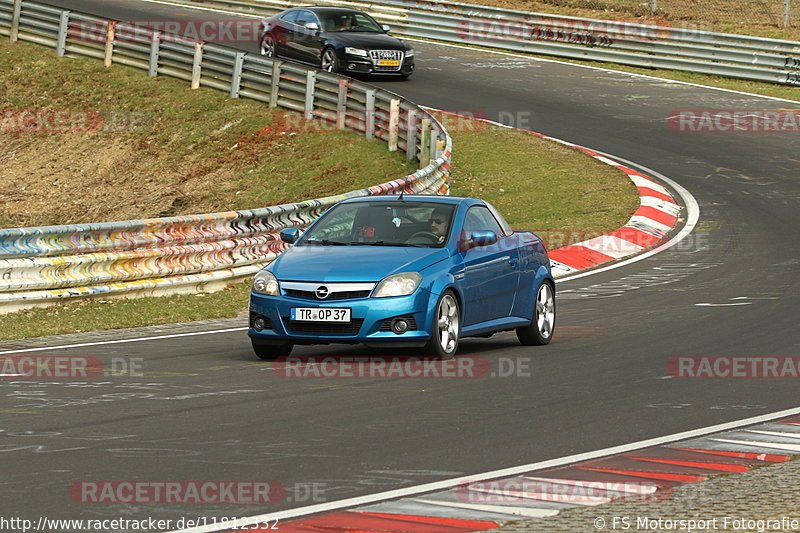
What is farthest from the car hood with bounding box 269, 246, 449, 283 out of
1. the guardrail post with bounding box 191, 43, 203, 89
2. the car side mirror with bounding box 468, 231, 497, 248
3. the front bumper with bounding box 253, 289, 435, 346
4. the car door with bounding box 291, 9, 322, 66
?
A: the guardrail post with bounding box 191, 43, 203, 89

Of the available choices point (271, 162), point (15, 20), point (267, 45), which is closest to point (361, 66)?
point (267, 45)

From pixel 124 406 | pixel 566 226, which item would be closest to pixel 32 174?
pixel 566 226

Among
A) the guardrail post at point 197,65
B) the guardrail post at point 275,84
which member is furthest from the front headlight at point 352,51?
the guardrail post at point 197,65

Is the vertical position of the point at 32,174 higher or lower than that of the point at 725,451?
lower

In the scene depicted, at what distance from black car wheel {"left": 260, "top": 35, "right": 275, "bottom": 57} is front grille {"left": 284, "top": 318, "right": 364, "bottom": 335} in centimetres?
2442

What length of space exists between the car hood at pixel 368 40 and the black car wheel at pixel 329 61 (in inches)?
14.0

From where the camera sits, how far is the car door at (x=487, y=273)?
1254 cm

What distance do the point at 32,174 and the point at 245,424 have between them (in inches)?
909

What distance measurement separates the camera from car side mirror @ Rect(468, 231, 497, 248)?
12500mm

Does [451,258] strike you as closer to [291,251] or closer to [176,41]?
[291,251]

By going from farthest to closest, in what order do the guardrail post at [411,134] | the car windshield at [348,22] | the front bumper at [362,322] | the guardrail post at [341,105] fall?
the car windshield at [348,22] → the guardrail post at [341,105] → the guardrail post at [411,134] → the front bumper at [362,322]

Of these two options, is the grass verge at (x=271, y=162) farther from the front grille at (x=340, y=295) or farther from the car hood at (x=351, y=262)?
the front grille at (x=340, y=295)

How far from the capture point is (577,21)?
128ft

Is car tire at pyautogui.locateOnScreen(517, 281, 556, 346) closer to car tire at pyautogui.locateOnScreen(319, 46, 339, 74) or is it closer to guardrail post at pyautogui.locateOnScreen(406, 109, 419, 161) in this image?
guardrail post at pyautogui.locateOnScreen(406, 109, 419, 161)
